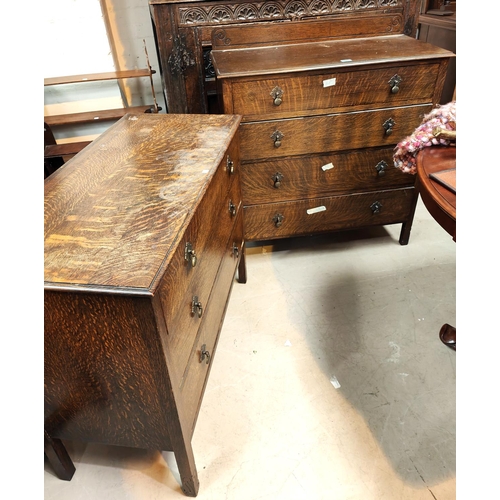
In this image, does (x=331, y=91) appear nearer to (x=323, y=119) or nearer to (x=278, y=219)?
(x=323, y=119)

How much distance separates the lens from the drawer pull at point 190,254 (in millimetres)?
944

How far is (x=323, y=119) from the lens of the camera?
1741 mm

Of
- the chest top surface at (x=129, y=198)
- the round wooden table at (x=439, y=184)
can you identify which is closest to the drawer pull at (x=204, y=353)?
the chest top surface at (x=129, y=198)

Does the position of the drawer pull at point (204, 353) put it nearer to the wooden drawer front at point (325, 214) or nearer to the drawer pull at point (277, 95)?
the wooden drawer front at point (325, 214)

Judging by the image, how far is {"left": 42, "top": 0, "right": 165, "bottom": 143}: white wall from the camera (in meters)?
2.44

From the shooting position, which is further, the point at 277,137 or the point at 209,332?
the point at 277,137

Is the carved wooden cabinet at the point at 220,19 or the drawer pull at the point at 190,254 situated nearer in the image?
the drawer pull at the point at 190,254

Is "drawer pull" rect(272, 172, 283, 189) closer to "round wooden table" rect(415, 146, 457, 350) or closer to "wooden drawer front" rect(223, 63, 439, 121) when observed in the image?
"wooden drawer front" rect(223, 63, 439, 121)

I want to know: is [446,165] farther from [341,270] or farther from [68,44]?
[68,44]

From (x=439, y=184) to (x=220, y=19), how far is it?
144 centimetres

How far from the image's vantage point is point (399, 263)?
2107 mm

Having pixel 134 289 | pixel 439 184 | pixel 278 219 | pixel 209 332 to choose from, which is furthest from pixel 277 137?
pixel 134 289

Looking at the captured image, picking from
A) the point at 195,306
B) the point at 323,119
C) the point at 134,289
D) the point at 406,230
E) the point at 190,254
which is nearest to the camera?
the point at 134,289

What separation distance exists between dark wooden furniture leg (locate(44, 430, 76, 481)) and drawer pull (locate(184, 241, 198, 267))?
653 mm
